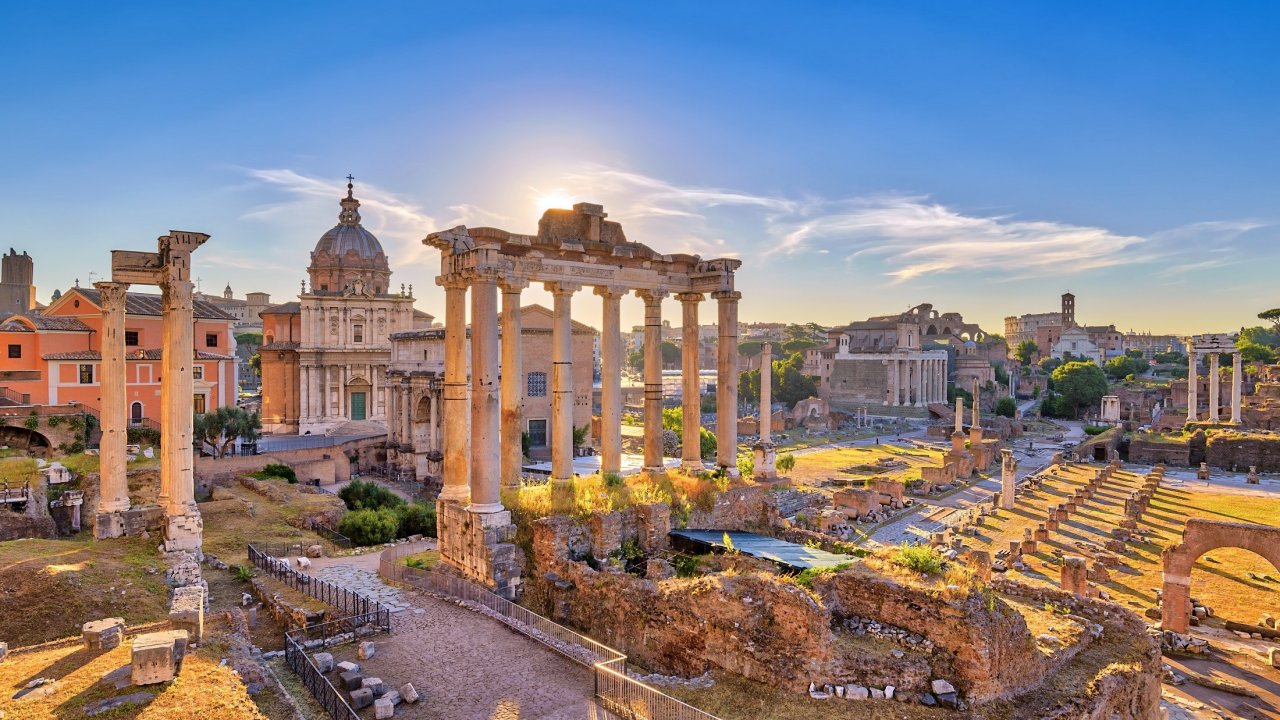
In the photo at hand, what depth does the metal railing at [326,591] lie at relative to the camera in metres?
12.7

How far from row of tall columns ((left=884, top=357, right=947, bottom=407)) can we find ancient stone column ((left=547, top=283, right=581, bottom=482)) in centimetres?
8299

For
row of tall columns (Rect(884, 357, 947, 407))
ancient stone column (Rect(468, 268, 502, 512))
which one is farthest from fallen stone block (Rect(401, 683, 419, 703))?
row of tall columns (Rect(884, 357, 947, 407))

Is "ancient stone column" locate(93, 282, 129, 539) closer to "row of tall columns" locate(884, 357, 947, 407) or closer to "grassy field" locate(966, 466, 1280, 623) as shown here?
"grassy field" locate(966, 466, 1280, 623)

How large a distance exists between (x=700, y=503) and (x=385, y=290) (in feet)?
120

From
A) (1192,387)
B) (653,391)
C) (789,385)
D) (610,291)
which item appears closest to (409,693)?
(610,291)

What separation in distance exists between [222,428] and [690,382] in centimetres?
2468

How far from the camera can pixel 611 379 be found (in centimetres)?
1742

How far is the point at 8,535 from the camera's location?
18.9m

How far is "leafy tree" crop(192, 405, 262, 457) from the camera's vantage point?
3191 cm

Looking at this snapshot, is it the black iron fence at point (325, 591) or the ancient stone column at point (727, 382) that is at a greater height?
the ancient stone column at point (727, 382)

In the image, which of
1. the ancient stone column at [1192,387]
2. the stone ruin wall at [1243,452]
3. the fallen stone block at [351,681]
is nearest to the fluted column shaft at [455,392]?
the fallen stone block at [351,681]

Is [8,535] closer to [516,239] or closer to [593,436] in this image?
[516,239]

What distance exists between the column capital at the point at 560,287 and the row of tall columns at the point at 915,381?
83407 mm

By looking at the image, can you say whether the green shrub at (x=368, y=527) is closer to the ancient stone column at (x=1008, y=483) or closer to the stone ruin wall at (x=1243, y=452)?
the ancient stone column at (x=1008, y=483)
